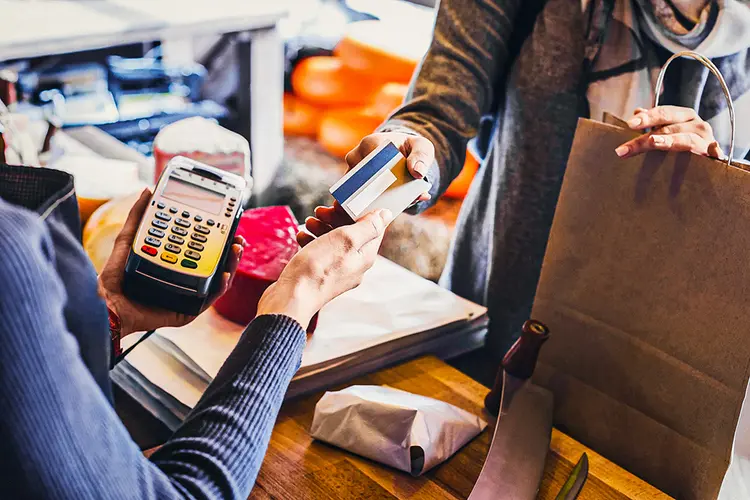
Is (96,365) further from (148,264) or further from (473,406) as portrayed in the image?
(473,406)

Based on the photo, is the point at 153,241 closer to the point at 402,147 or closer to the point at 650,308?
the point at 402,147

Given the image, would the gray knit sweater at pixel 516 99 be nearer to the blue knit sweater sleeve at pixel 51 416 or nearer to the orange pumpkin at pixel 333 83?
the blue knit sweater sleeve at pixel 51 416

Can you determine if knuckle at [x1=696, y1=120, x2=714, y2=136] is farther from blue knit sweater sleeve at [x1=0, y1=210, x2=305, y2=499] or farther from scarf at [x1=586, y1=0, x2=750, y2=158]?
blue knit sweater sleeve at [x1=0, y1=210, x2=305, y2=499]

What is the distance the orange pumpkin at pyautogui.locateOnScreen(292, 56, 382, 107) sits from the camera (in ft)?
10.2

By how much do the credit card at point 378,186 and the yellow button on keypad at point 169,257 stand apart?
0.16m

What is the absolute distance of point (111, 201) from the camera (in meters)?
1.00

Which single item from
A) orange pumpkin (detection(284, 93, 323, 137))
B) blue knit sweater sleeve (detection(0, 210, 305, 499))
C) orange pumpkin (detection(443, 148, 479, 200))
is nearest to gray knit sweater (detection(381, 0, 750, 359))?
blue knit sweater sleeve (detection(0, 210, 305, 499))

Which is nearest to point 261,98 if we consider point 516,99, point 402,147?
point 516,99

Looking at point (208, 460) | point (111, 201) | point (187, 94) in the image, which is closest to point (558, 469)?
point (208, 460)

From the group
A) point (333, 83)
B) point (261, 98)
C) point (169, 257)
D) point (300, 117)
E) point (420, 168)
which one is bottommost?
point (300, 117)

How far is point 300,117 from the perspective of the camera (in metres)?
3.44

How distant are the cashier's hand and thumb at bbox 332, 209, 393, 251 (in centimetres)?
15

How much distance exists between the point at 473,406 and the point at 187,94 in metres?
1.75

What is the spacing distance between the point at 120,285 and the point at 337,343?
0.24m
